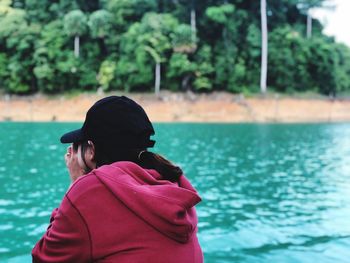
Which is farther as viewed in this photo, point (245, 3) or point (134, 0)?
point (245, 3)

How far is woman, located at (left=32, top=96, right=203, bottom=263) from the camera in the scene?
1.56 meters

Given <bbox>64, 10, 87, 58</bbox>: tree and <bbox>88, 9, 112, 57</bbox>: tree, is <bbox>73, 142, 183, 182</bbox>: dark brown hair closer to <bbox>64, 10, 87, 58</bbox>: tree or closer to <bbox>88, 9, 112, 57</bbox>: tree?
<bbox>88, 9, 112, 57</bbox>: tree

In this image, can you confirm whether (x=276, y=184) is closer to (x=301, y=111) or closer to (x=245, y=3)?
(x=301, y=111)

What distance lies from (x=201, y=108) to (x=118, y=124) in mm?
38779

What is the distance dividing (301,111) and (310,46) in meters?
7.43

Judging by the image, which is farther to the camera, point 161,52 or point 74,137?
point 161,52

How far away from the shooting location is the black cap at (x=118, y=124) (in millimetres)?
1751

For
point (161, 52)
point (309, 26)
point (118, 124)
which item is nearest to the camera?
point (118, 124)

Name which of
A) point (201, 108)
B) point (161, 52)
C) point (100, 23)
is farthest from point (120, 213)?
point (100, 23)

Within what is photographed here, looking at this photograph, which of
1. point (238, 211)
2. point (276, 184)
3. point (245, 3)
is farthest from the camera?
point (245, 3)

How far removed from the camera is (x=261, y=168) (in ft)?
45.9

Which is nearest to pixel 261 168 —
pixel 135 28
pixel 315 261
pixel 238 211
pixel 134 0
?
pixel 238 211

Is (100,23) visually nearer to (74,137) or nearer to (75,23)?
(75,23)

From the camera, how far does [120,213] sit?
5.19 ft
